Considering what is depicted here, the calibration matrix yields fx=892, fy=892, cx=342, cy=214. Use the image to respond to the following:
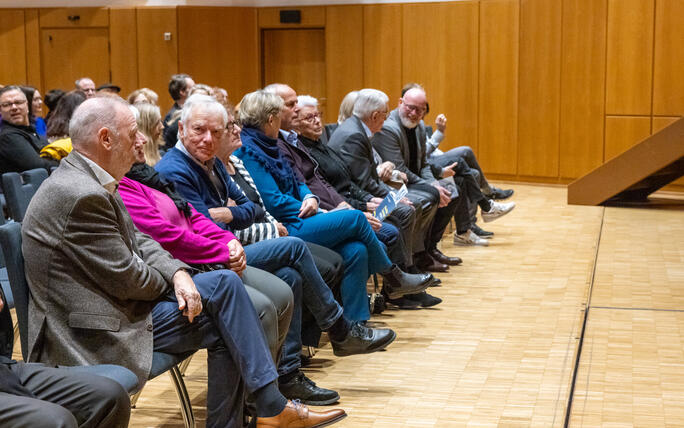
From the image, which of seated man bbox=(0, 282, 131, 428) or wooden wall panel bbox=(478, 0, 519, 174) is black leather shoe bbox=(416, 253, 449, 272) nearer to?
seated man bbox=(0, 282, 131, 428)

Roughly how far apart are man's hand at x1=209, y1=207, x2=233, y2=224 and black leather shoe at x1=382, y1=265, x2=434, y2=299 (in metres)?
1.30

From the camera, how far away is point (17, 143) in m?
5.79

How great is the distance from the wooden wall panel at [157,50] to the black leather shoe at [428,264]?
676 cm

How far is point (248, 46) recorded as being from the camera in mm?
12258

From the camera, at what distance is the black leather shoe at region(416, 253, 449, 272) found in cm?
613

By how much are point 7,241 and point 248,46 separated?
10.1 m

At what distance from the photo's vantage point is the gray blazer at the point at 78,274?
2479 millimetres

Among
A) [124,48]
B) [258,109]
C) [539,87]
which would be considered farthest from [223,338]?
[124,48]

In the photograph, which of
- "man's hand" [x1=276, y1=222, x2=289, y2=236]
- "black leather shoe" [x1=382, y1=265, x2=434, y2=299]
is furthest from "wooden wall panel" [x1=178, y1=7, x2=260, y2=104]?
"man's hand" [x1=276, y1=222, x2=289, y2=236]

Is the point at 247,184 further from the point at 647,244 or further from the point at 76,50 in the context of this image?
the point at 76,50

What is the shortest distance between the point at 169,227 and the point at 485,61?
867 cm

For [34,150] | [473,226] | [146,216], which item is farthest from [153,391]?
[473,226]

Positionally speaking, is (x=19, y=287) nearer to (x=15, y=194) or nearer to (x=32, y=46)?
(x=15, y=194)

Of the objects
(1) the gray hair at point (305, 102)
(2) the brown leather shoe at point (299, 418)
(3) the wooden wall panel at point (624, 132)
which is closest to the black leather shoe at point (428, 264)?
(1) the gray hair at point (305, 102)
